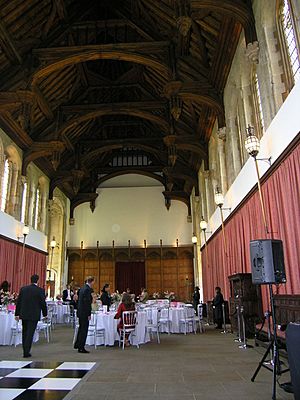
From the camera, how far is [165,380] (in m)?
4.31

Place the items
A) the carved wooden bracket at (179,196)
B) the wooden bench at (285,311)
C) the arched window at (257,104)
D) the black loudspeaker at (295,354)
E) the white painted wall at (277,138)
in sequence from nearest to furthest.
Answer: the black loudspeaker at (295,354) → the wooden bench at (285,311) → the white painted wall at (277,138) → the arched window at (257,104) → the carved wooden bracket at (179,196)

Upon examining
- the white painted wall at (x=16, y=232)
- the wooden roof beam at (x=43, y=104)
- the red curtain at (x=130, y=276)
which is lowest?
the red curtain at (x=130, y=276)

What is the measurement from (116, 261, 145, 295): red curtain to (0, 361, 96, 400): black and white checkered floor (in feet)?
48.6

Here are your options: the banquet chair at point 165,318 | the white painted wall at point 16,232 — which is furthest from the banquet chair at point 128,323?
the white painted wall at point 16,232

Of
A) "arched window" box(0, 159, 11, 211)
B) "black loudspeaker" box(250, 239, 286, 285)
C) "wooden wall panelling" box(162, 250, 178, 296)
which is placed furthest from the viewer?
"wooden wall panelling" box(162, 250, 178, 296)

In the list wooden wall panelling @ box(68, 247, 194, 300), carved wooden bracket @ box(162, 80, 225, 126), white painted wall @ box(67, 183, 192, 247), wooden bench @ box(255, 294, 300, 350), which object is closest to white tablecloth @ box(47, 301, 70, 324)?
wooden wall panelling @ box(68, 247, 194, 300)

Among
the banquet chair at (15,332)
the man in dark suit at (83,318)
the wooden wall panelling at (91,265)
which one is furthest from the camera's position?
the wooden wall panelling at (91,265)

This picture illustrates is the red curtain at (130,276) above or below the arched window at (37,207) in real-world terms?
below

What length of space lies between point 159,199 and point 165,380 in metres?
17.5

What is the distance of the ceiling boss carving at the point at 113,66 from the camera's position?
964cm

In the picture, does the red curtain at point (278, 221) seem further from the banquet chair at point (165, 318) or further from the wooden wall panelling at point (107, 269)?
the wooden wall panelling at point (107, 269)

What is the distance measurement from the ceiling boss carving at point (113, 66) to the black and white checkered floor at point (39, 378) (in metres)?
6.79

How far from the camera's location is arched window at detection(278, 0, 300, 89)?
5969 mm

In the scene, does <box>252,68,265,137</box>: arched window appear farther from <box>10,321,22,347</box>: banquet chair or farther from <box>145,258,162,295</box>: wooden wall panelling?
<box>145,258,162,295</box>: wooden wall panelling
